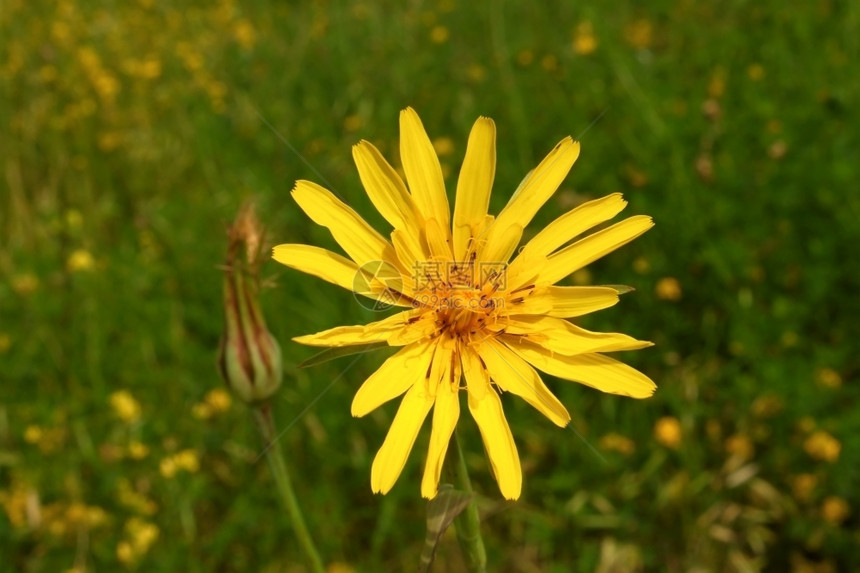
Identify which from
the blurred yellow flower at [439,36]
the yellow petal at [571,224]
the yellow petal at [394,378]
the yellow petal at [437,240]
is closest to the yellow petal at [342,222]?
the yellow petal at [437,240]

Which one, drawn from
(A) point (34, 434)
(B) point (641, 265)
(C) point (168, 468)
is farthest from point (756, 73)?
(A) point (34, 434)

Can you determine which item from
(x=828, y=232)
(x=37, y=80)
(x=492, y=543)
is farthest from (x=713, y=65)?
(x=37, y=80)

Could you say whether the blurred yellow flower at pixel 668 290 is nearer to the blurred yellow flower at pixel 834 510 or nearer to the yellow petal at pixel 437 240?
the blurred yellow flower at pixel 834 510

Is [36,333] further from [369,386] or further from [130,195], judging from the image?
[369,386]

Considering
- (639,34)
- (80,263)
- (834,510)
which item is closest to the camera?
(834,510)

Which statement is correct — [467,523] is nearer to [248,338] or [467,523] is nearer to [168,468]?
[248,338]

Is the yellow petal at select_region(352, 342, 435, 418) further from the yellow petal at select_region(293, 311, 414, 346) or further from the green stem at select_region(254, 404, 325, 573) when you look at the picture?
the green stem at select_region(254, 404, 325, 573)

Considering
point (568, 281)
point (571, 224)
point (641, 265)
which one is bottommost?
point (641, 265)

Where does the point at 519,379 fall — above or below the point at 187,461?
below
